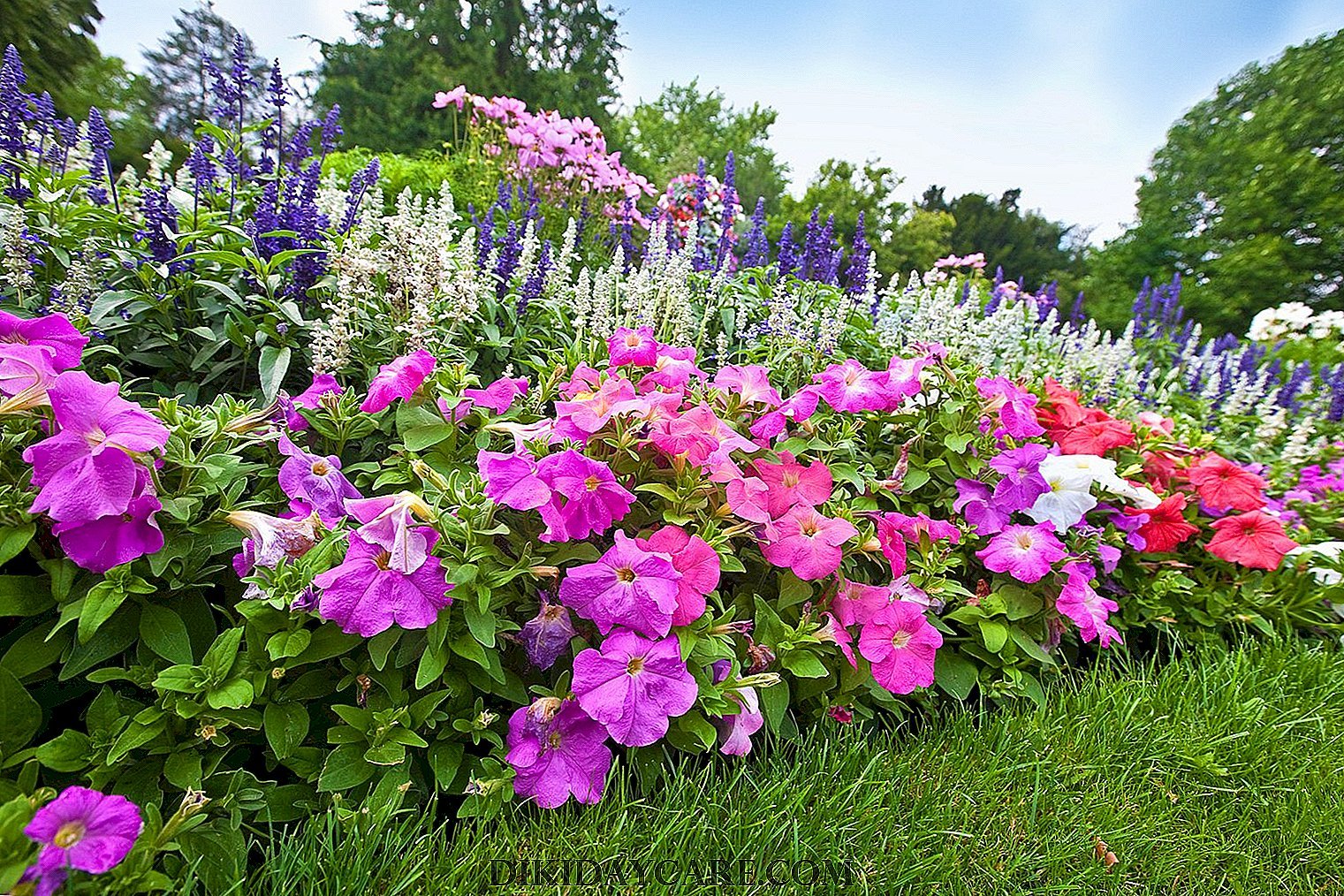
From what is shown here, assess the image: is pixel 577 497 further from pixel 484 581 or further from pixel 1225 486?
pixel 1225 486

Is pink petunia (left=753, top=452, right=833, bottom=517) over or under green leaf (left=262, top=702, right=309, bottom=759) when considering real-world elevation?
over

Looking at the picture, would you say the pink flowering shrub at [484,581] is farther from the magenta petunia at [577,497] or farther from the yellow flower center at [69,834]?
the yellow flower center at [69,834]

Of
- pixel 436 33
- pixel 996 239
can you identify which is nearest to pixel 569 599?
pixel 436 33

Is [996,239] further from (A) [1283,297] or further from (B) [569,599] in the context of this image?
(B) [569,599]

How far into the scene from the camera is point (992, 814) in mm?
1387

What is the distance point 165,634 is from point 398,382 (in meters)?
0.58

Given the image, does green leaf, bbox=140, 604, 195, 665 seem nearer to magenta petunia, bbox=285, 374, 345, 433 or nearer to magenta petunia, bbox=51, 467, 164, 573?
magenta petunia, bbox=51, 467, 164, 573

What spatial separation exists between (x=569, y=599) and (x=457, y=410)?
51 centimetres

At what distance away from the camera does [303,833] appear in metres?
1.12

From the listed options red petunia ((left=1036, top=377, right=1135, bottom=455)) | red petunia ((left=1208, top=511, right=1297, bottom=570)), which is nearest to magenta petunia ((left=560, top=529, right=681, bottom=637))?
red petunia ((left=1036, top=377, right=1135, bottom=455))

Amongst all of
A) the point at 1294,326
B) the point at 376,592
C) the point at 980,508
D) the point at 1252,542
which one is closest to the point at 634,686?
the point at 376,592

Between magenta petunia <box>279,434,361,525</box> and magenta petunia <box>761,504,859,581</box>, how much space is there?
80 cm

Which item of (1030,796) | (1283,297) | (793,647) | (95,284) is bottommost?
(1030,796)

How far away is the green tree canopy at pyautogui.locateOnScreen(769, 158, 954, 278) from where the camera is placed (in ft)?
49.1
